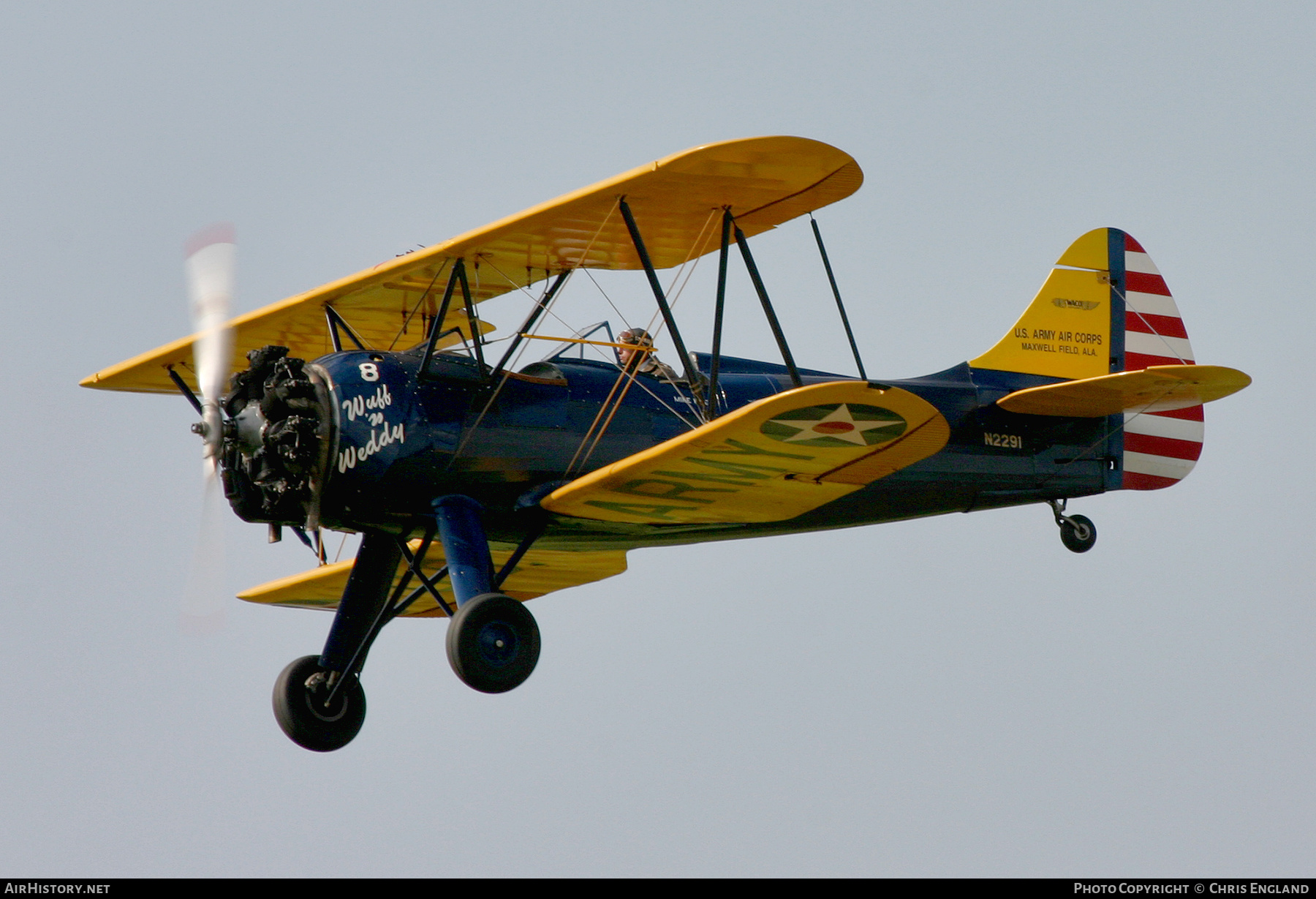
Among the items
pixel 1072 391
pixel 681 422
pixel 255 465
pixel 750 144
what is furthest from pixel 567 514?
pixel 1072 391

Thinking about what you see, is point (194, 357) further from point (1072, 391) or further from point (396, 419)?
point (1072, 391)

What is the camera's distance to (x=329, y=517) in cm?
1023

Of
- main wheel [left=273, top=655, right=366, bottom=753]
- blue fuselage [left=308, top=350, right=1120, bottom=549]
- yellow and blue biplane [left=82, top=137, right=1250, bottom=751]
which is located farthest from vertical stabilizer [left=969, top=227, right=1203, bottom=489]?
main wheel [left=273, top=655, right=366, bottom=753]

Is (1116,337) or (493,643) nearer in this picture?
(493,643)

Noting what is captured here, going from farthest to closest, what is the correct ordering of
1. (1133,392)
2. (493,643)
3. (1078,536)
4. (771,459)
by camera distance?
(1078,536) < (1133,392) < (771,459) < (493,643)

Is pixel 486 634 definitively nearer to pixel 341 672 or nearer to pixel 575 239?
pixel 341 672

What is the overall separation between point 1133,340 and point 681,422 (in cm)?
422

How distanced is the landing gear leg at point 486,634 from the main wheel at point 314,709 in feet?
5.34

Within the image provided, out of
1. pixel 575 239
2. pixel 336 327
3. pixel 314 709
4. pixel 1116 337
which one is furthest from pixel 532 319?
pixel 1116 337

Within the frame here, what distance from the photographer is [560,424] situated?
10.7 m

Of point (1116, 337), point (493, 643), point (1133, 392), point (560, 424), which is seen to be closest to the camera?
point (493, 643)

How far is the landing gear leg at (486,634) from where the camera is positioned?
9547 millimetres

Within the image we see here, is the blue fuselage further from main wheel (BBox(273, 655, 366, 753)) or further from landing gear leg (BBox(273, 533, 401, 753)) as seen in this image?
main wheel (BBox(273, 655, 366, 753))

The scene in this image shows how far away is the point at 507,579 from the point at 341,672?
6.15 feet
